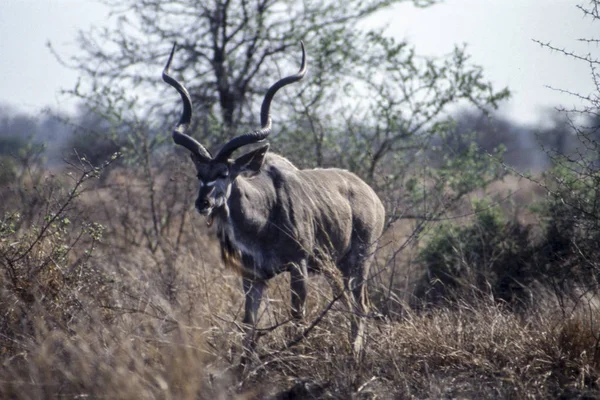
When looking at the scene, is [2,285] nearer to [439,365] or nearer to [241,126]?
[439,365]

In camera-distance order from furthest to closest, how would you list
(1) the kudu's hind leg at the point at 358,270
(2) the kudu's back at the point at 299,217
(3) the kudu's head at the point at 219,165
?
(1) the kudu's hind leg at the point at 358,270 → (2) the kudu's back at the point at 299,217 → (3) the kudu's head at the point at 219,165

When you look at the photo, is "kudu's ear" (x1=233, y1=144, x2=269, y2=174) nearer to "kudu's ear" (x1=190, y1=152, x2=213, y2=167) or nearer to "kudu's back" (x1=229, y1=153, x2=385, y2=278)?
"kudu's back" (x1=229, y1=153, x2=385, y2=278)

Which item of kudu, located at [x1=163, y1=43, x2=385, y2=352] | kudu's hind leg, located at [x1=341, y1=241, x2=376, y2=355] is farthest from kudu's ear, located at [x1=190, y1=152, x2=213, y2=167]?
kudu's hind leg, located at [x1=341, y1=241, x2=376, y2=355]

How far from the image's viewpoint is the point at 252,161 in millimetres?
5934

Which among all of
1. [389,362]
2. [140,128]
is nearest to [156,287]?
[389,362]

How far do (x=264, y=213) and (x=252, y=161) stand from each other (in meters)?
0.44

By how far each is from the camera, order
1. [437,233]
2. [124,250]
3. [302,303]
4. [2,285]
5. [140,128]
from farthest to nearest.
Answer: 1. [140,128]
2. [124,250]
3. [437,233]
4. [302,303]
5. [2,285]

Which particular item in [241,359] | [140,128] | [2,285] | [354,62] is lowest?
[241,359]

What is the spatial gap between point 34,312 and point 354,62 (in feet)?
21.3

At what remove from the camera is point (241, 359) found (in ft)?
15.9

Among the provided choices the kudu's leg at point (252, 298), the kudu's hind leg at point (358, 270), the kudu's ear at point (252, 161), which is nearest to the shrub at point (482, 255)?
the kudu's hind leg at point (358, 270)

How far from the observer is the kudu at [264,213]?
570 centimetres

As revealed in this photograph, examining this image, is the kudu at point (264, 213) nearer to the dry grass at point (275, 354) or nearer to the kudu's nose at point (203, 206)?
the kudu's nose at point (203, 206)

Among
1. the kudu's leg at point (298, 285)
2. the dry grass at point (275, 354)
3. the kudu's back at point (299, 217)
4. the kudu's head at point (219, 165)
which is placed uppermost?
the kudu's head at point (219, 165)
